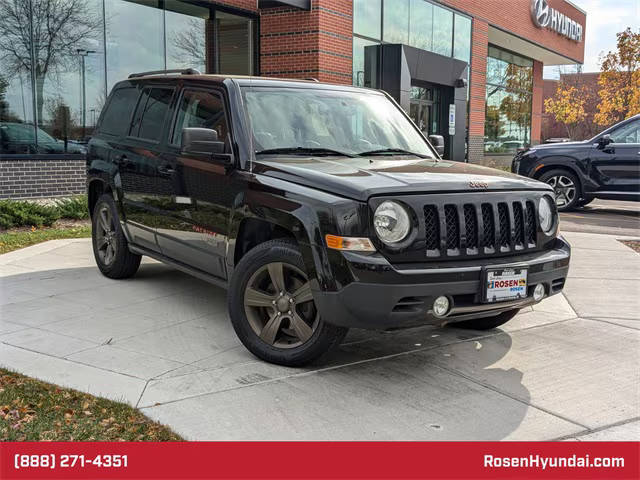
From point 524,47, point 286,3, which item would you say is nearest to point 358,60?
point 286,3

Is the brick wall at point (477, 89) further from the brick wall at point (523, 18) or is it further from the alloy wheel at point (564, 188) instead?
the alloy wheel at point (564, 188)

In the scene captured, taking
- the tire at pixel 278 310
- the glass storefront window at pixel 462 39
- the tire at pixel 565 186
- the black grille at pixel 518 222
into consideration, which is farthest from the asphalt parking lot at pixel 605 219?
the glass storefront window at pixel 462 39

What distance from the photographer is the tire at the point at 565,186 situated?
1373cm

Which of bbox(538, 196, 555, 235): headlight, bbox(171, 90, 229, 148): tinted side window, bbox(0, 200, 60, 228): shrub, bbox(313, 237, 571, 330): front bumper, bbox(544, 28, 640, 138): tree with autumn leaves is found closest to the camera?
bbox(313, 237, 571, 330): front bumper

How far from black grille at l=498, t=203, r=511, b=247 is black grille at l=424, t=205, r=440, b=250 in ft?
1.76

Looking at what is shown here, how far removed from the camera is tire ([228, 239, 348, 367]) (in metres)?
4.39

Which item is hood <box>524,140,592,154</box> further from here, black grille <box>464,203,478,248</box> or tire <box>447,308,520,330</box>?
black grille <box>464,203,478,248</box>

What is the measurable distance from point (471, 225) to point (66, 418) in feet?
8.48

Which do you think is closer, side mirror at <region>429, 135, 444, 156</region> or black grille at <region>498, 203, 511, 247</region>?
black grille at <region>498, 203, 511, 247</region>

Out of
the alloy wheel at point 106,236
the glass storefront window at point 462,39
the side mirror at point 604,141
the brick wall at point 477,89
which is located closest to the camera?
the alloy wheel at point 106,236

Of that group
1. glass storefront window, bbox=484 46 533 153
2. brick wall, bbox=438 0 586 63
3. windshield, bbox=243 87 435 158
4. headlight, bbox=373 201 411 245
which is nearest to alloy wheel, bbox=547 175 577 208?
windshield, bbox=243 87 435 158

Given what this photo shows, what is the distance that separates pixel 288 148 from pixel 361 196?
1.24 m

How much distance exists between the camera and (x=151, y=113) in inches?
249

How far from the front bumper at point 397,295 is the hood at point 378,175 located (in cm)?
44
